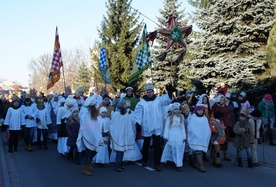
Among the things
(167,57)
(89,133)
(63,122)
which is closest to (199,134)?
(89,133)

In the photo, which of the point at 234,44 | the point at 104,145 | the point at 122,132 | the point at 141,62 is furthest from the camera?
the point at 234,44

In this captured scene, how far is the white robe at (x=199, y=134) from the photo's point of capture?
9609 mm

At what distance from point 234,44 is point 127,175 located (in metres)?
13.3

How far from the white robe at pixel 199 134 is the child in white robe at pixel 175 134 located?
0.22 metres

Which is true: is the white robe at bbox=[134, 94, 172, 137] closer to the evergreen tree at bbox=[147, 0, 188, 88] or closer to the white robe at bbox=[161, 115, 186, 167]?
the white robe at bbox=[161, 115, 186, 167]

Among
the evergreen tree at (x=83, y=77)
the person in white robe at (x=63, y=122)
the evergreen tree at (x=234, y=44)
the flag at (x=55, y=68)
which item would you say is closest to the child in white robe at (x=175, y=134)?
the person in white robe at (x=63, y=122)

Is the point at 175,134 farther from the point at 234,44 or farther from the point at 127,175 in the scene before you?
the point at 234,44

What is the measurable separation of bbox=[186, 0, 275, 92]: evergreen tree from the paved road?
8966mm

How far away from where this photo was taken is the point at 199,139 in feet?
31.6

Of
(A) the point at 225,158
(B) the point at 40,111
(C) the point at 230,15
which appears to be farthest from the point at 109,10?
(A) the point at 225,158

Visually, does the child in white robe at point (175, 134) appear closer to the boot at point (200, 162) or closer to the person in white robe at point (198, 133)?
the person in white robe at point (198, 133)

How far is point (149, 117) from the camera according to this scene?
990 centimetres

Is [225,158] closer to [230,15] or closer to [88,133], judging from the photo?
[88,133]

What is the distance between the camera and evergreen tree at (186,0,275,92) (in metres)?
19.4
